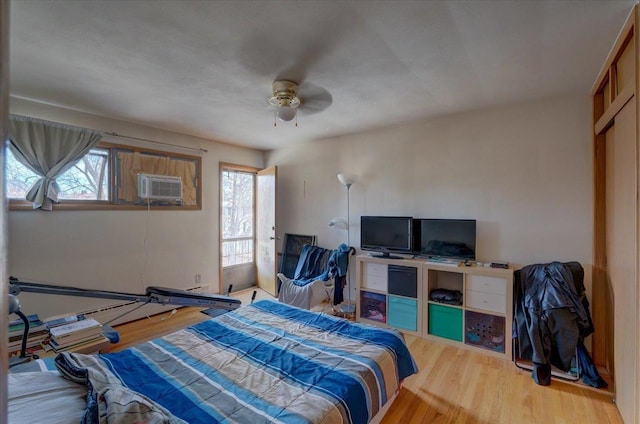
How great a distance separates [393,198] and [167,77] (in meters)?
2.72

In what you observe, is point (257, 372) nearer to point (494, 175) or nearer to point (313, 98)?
point (313, 98)

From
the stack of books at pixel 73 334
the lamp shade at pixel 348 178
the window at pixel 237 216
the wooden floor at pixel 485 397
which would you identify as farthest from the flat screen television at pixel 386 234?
the stack of books at pixel 73 334

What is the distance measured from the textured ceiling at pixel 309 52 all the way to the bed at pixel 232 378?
1.84 m

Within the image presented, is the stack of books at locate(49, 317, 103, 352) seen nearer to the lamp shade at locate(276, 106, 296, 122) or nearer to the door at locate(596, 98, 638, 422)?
the lamp shade at locate(276, 106, 296, 122)

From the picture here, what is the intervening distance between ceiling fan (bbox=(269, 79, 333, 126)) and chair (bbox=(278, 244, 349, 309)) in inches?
73.0

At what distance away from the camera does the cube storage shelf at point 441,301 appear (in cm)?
273

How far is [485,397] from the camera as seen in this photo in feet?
7.10

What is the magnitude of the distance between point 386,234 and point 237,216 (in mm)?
2619

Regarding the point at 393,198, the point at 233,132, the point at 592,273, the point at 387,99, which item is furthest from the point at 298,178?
the point at 592,273

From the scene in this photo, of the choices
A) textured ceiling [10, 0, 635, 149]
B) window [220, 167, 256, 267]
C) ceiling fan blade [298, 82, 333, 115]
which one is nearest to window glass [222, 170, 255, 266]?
window [220, 167, 256, 267]

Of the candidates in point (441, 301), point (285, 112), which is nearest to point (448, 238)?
point (441, 301)

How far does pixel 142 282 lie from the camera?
3643 millimetres

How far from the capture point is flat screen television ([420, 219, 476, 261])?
303 centimetres

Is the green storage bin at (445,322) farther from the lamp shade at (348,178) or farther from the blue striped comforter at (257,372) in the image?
the lamp shade at (348,178)
